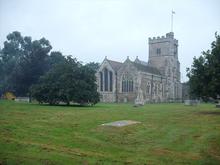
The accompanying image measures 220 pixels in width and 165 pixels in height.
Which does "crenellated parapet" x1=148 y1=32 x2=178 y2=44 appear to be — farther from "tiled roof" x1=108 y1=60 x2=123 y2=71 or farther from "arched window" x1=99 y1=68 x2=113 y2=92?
"arched window" x1=99 y1=68 x2=113 y2=92

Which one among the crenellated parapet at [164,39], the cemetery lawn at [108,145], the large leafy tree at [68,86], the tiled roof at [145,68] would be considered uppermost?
the crenellated parapet at [164,39]

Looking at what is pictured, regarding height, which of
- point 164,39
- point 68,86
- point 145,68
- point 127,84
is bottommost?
point 68,86

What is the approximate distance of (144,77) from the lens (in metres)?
77.9

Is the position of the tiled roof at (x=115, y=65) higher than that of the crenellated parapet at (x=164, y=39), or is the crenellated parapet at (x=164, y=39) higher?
the crenellated parapet at (x=164, y=39)

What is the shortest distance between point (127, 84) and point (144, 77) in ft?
16.0

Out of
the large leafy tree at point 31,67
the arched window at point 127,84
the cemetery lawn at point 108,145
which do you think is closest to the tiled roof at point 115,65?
the arched window at point 127,84

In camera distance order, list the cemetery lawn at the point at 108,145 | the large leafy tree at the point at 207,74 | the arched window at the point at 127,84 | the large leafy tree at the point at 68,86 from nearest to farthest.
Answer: the cemetery lawn at the point at 108,145 → the large leafy tree at the point at 207,74 → the large leafy tree at the point at 68,86 → the arched window at the point at 127,84

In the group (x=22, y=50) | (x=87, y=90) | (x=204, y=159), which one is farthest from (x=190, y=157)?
(x=22, y=50)

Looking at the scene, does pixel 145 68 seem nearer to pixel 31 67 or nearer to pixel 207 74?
pixel 31 67

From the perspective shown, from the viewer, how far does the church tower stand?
3622 inches

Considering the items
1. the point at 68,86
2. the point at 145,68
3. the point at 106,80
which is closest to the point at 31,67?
the point at 68,86

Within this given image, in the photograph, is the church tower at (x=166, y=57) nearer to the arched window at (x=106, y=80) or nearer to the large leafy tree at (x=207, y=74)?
the arched window at (x=106, y=80)

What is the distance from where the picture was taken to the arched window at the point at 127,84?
77250mm

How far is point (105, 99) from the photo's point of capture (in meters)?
80.0
